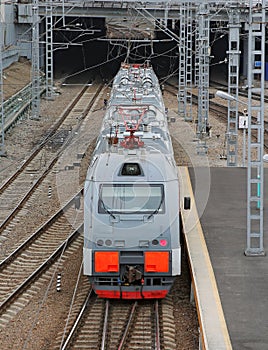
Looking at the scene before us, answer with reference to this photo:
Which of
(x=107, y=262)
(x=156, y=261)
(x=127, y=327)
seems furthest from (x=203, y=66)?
(x=127, y=327)

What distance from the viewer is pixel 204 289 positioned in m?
11.1

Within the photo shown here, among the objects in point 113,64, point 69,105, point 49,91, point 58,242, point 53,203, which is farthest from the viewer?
point 113,64

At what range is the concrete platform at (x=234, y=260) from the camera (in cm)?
975

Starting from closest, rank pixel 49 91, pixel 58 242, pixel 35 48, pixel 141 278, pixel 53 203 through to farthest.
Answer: pixel 141 278
pixel 58 242
pixel 53 203
pixel 35 48
pixel 49 91

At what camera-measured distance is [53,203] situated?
19797mm

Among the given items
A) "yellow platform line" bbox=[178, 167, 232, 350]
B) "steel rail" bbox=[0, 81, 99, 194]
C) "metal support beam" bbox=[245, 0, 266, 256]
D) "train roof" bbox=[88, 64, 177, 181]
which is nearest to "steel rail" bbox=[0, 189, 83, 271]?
"train roof" bbox=[88, 64, 177, 181]

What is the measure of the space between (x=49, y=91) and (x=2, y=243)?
96.0 feet

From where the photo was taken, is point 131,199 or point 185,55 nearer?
point 131,199

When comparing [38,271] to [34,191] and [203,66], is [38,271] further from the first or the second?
[203,66]

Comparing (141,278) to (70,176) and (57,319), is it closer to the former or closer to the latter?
(57,319)

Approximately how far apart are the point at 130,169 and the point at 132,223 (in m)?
1.06

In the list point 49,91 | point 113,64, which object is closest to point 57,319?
point 49,91

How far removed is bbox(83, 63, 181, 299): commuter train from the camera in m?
11.8

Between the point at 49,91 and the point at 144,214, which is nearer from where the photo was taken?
the point at 144,214
